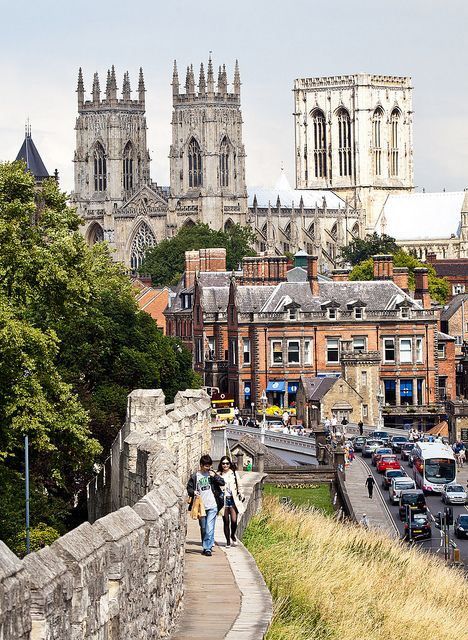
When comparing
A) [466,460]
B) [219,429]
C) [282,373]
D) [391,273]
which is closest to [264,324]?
[282,373]

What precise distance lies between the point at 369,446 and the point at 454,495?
1572 cm

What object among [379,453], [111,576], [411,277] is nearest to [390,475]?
[379,453]

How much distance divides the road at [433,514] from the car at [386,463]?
0.24 metres

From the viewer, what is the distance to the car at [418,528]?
54.1 meters

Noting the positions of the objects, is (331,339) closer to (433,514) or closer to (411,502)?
(433,514)

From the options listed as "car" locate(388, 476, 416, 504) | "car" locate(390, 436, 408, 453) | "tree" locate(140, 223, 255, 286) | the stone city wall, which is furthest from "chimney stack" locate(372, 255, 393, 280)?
the stone city wall

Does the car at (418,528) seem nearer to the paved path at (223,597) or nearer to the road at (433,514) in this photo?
the road at (433,514)

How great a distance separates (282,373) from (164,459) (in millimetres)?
79709

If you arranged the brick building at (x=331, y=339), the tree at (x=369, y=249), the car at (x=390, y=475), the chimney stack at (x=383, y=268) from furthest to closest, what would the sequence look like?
1. the tree at (x=369, y=249)
2. the chimney stack at (x=383, y=268)
3. the brick building at (x=331, y=339)
4. the car at (x=390, y=475)

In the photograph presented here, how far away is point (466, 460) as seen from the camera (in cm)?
8219

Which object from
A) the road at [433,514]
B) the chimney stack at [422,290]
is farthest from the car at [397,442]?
the chimney stack at [422,290]

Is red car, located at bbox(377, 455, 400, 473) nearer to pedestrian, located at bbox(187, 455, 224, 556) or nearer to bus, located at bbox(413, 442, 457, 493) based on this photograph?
bus, located at bbox(413, 442, 457, 493)

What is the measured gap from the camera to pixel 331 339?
338 feet

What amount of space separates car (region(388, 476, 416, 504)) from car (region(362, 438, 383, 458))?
13376 mm
